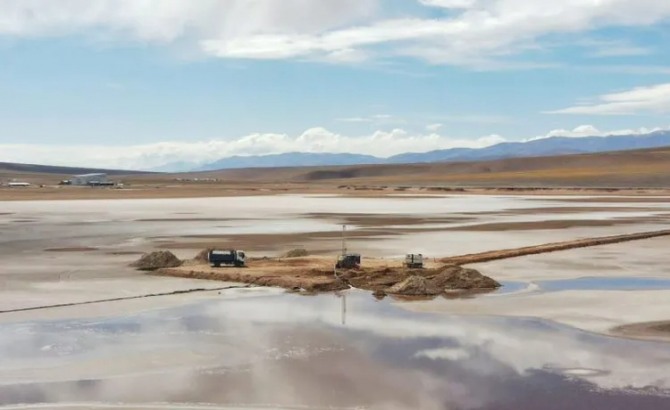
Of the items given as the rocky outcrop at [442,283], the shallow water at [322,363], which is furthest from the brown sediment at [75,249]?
the rocky outcrop at [442,283]

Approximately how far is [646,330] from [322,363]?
8.23m

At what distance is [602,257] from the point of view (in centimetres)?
3447

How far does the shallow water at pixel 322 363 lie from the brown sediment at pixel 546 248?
1156 centimetres

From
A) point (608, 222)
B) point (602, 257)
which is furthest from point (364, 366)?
point (608, 222)

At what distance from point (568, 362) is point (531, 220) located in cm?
4201

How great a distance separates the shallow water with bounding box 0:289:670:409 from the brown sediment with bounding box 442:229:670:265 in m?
11.6

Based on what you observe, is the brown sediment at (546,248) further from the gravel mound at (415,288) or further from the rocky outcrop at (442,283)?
the gravel mound at (415,288)

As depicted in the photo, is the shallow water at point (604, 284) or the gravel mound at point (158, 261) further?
the gravel mound at point (158, 261)

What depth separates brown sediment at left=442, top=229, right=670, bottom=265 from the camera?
106 ft

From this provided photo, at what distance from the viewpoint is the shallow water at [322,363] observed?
13328 millimetres

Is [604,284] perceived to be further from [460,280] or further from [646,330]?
[646,330]

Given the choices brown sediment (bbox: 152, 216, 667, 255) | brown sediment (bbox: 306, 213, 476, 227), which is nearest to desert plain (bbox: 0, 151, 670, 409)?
brown sediment (bbox: 152, 216, 667, 255)

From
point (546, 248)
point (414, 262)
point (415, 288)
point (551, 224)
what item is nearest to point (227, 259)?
point (414, 262)

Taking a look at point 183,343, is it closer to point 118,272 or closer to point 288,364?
point 288,364
